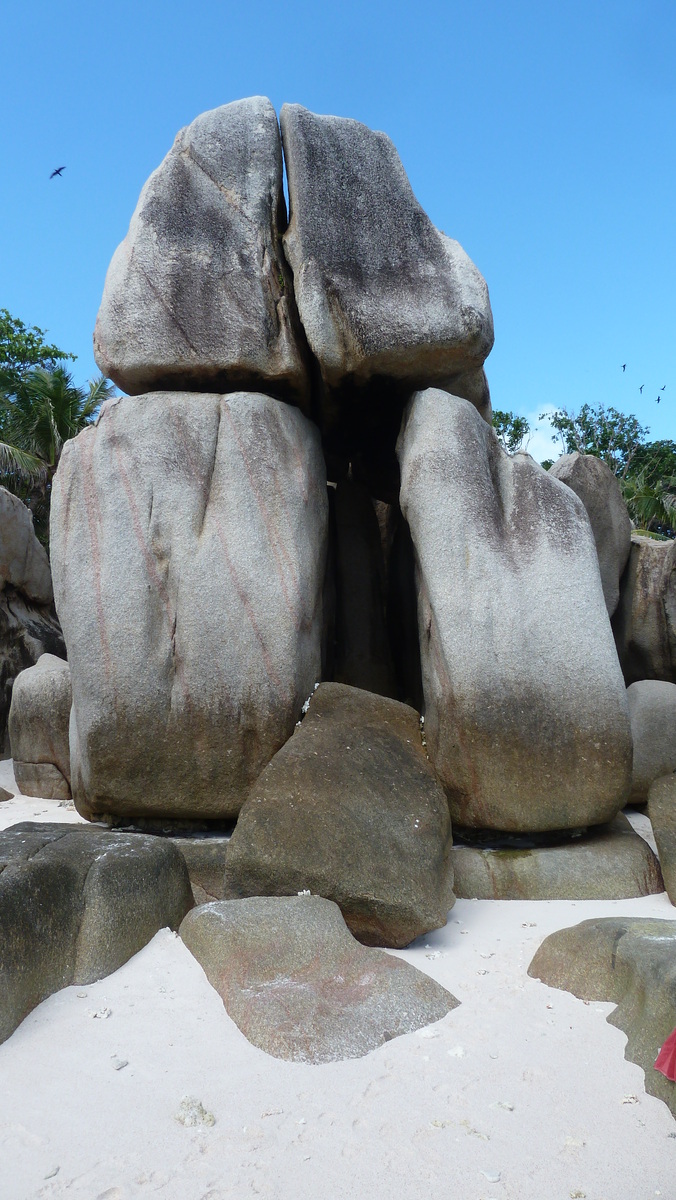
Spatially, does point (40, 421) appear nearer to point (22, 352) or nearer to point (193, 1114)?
point (22, 352)

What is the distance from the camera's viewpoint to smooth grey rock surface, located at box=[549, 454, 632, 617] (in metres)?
6.48

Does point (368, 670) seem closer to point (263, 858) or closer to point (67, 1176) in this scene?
point (263, 858)

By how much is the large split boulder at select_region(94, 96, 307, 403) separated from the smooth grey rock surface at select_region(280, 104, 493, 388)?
7.1 inches

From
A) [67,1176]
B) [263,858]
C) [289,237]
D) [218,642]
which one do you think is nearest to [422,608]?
[218,642]

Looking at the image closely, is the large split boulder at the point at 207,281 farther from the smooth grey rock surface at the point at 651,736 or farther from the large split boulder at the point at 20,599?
the large split boulder at the point at 20,599

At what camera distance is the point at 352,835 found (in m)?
3.67

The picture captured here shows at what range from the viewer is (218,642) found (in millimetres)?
4562

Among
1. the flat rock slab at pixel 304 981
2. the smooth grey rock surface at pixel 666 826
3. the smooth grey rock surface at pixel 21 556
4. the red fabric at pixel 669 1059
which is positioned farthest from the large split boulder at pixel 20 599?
the red fabric at pixel 669 1059

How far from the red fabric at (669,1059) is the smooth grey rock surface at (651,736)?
3717mm

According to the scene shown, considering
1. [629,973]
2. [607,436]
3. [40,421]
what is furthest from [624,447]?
[629,973]

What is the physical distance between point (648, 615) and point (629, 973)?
4.31 m

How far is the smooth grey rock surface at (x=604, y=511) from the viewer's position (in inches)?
255

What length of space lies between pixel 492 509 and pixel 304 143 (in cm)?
267

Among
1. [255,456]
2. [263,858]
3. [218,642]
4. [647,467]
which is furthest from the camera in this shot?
[647,467]
